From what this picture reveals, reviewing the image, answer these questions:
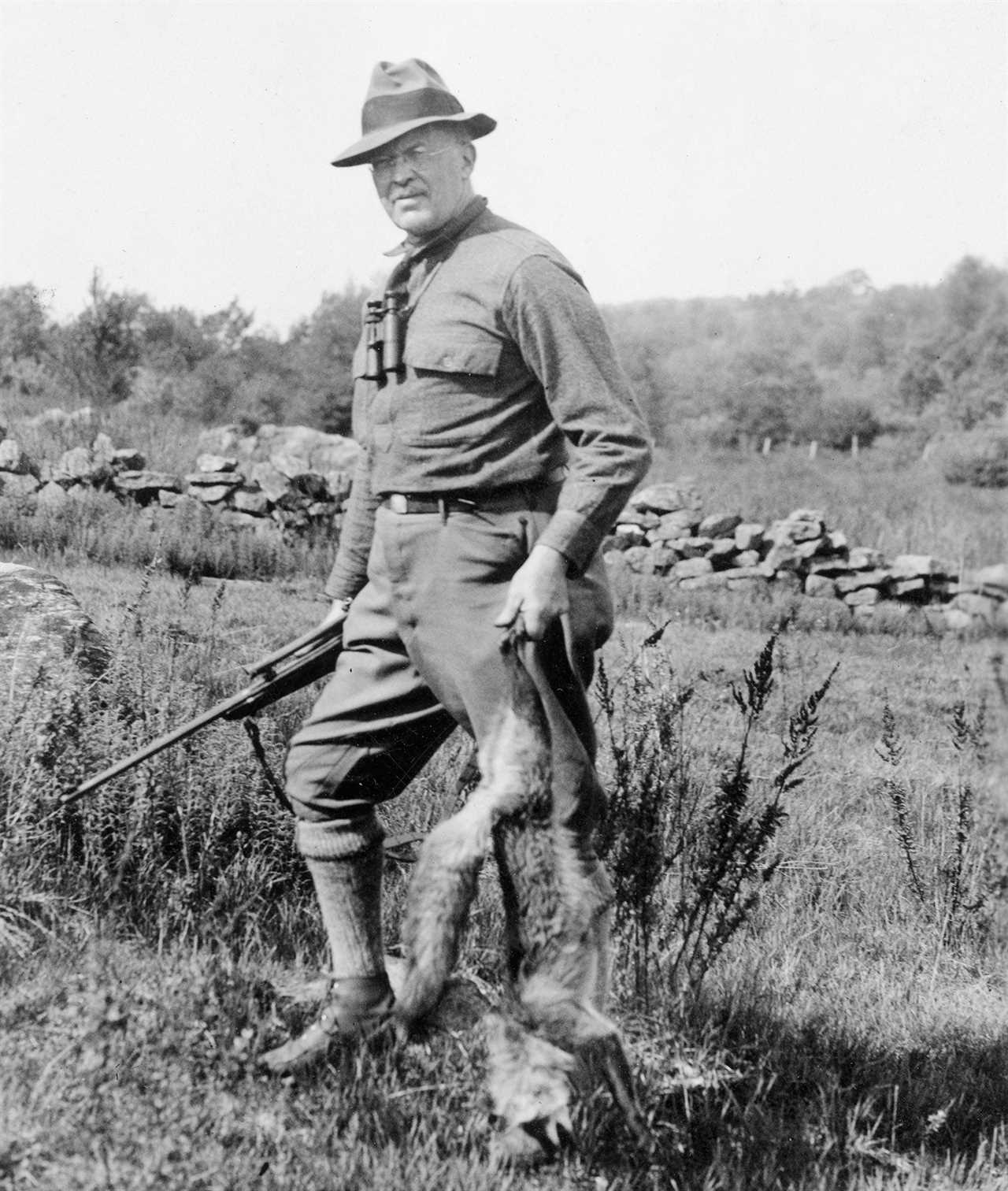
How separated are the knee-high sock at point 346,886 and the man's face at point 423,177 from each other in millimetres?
1455

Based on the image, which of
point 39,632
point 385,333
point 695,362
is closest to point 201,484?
point 39,632

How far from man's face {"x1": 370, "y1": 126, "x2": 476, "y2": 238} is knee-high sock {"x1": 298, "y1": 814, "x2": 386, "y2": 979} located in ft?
4.77

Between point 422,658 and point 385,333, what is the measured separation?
2.57ft

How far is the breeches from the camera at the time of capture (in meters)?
2.73

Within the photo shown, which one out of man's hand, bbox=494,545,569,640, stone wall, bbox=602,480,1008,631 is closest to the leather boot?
man's hand, bbox=494,545,569,640

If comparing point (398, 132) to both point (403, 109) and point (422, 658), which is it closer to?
point (403, 109)

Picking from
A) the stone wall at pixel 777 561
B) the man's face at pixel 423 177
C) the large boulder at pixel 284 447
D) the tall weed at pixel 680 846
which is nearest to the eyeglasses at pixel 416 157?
the man's face at pixel 423 177

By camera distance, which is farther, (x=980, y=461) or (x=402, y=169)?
(x=980, y=461)

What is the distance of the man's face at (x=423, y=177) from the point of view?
278cm

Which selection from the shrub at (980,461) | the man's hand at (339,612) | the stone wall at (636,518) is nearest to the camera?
the shrub at (980,461)

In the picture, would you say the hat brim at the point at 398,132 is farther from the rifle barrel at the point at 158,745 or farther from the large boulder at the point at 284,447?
the large boulder at the point at 284,447

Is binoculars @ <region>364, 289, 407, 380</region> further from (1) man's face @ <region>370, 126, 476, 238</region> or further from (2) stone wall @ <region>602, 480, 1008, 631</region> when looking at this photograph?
(2) stone wall @ <region>602, 480, 1008, 631</region>

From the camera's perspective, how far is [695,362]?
8225 cm

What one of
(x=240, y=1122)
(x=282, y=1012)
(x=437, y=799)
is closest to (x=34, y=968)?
(x=282, y=1012)
